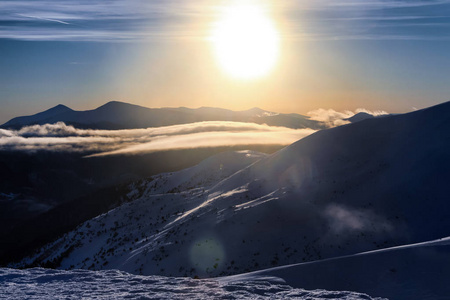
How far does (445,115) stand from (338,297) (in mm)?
31394

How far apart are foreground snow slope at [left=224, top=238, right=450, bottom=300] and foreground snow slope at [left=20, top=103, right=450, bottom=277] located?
7.97 metres

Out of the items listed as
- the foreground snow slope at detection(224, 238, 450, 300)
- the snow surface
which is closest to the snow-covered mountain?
the foreground snow slope at detection(224, 238, 450, 300)

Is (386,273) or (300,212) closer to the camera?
(386,273)

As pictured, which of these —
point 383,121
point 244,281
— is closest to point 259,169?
point 383,121

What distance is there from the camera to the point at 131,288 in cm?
1009

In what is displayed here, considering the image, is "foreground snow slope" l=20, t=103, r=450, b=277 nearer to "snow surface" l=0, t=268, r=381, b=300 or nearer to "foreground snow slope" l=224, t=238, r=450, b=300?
"foreground snow slope" l=224, t=238, r=450, b=300

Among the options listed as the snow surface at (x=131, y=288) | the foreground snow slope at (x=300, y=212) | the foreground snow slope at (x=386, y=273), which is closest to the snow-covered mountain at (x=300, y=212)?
the foreground snow slope at (x=300, y=212)

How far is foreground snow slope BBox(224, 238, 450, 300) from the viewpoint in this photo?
9.98m

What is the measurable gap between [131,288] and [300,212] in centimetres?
1715

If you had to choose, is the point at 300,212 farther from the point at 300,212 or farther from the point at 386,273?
the point at 386,273

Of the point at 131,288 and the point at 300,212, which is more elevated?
the point at 300,212

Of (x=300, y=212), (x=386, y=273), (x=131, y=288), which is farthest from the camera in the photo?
(x=300, y=212)

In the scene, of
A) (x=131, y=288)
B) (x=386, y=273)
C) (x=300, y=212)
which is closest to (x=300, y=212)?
(x=300, y=212)

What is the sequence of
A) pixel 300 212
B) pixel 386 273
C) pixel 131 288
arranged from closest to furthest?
pixel 131 288, pixel 386 273, pixel 300 212
